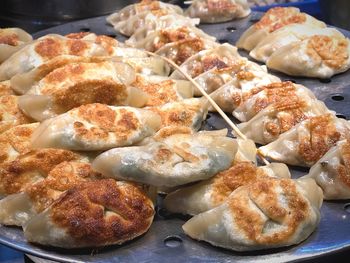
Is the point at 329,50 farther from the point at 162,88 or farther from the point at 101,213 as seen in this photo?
the point at 101,213

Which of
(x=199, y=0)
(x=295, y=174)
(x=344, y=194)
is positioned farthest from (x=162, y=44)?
(x=344, y=194)

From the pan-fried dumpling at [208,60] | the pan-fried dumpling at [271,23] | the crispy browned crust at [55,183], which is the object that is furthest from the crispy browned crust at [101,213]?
the pan-fried dumpling at [271,23]

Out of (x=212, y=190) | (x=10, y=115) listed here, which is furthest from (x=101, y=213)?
(x=10, y=115)

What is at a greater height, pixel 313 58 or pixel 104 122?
pixel 104 122

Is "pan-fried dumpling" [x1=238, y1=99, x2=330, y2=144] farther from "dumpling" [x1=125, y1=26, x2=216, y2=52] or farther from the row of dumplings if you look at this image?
"dumpling" [x1=125, y1=26, x2=216, y2=52]

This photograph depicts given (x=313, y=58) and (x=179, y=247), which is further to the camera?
(x=313, y=58)

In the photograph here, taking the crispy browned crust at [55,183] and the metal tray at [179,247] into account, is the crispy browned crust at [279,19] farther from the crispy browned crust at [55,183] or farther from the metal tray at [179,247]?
the crispy browned crust at [55,183]

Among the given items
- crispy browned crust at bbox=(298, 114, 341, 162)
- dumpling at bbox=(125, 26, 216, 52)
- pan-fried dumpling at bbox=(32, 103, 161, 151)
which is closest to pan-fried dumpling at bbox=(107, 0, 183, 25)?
dumpling at bbox=(125, 26, 216, 52)

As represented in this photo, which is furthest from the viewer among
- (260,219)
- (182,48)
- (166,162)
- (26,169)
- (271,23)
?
(271,23)
